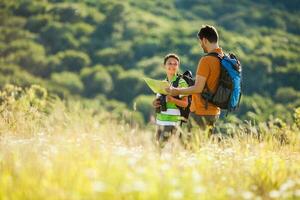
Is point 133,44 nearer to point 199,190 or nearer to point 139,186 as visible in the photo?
point 199,190

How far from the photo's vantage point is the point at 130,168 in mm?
4453

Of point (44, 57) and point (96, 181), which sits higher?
point (96, 181)

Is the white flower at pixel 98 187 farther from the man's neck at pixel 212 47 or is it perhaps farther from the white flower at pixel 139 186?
the man's neck at pixel 212 47

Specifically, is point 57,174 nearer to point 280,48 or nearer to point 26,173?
point 26,173

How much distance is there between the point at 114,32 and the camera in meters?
117

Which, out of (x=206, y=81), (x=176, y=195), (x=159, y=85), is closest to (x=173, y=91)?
(x=159, y=85)

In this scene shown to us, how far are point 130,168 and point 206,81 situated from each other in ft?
6.58

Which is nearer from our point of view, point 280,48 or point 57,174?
point 57,174

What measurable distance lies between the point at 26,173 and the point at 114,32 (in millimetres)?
113211

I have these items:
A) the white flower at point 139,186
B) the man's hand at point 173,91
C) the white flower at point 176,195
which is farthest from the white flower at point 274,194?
the man's hand at point 173,91

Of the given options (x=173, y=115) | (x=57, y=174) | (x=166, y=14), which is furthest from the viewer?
(x=166, y=14)

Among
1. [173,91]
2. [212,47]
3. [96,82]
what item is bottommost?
[96,82]

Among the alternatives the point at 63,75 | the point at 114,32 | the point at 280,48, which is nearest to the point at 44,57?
the point at 63,75

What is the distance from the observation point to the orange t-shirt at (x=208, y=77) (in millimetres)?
6148
